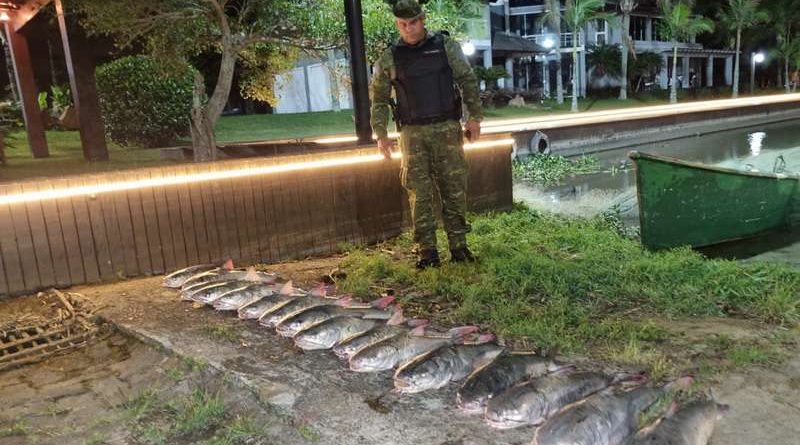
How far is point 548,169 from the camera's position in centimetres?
1402

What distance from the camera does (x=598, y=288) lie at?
487 cm

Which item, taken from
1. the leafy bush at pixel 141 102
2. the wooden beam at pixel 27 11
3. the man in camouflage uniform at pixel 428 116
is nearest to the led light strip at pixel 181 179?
the man in camouflage uniform at pixel 428 116

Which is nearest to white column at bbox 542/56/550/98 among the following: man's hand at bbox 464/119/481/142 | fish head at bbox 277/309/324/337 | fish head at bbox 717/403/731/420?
man's hand at bbox 464/119/481/142

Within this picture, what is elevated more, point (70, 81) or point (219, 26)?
point (219, 26)

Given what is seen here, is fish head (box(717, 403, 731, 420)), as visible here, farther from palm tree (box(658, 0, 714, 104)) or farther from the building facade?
palm tree (box(658, 0, 714, 104))

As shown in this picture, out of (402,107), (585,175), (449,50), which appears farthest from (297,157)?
(585,175)

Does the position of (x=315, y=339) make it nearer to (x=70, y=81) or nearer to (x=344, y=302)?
(x=344, y=302)

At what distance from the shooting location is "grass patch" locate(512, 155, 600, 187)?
13.4 m

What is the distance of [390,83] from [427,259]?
1.72m

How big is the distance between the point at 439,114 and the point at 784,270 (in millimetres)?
3409

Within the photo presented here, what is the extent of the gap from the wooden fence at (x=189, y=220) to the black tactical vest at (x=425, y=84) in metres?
1.48

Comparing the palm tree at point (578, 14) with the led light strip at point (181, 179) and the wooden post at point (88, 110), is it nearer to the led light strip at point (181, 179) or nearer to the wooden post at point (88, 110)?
the wooden post at point (88, 110)

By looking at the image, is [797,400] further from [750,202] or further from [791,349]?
[750,202]

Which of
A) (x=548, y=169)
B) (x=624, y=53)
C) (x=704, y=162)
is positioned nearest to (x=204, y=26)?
(x=548, y=169)
